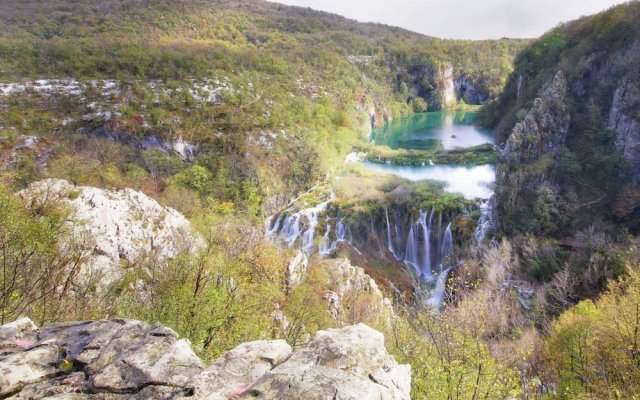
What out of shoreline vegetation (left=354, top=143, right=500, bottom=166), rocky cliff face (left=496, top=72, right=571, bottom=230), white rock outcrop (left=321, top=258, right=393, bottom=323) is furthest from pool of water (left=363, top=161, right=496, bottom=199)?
white rock outcrop (left=321, top=258, right=393, bottom=323)

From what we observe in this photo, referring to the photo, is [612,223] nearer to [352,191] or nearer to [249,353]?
[352,191]

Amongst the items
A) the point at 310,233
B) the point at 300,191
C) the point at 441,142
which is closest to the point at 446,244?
the point at 310,233

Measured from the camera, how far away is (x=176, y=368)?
618 cm

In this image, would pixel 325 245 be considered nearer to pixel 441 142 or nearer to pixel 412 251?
pixel 412 251

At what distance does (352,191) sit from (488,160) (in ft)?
99.6

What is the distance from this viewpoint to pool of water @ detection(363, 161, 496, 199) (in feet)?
150

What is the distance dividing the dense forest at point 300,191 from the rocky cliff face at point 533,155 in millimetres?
290

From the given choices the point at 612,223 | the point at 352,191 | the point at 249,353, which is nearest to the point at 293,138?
the point at 352,191

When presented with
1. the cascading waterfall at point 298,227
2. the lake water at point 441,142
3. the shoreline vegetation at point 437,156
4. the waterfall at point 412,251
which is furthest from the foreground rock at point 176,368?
the shoreline vegetation at point 437,156

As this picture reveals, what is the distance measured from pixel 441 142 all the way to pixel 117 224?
7690 cm

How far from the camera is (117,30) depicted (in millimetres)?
81250

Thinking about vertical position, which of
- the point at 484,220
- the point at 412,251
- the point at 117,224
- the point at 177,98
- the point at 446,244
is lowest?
the point at 412,251

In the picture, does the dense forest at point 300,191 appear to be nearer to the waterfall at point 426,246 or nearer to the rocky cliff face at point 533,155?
the rocky cliff face at point 533,155

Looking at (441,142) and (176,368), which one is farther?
(441,142)
